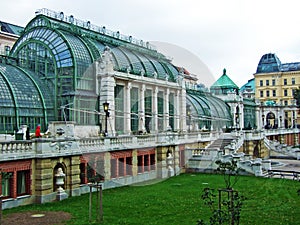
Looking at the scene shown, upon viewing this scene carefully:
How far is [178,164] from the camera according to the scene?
120ft

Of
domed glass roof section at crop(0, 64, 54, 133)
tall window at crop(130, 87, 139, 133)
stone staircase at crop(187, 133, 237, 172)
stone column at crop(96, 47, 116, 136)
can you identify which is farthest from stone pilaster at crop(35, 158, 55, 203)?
stone staircase at crop(187, 133, 237, 172)

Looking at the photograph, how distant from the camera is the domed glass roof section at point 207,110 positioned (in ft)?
181

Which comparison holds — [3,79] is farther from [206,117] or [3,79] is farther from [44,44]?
[206,117]

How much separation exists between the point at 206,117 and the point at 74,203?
36825 mm

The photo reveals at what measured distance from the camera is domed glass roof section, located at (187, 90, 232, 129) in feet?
181

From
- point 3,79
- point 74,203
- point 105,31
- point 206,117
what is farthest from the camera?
point 206,117

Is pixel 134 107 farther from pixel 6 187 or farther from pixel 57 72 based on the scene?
pixel 6 187

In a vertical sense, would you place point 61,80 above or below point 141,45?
below

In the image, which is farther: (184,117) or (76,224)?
(184,117)

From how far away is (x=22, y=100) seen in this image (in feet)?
102

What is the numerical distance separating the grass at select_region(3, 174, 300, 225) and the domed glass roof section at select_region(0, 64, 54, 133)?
31.2ft

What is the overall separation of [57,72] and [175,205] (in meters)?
19.3

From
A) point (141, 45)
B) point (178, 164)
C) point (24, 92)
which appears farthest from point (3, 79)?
point (141, 45)

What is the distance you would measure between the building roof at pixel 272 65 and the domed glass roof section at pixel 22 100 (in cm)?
8210
